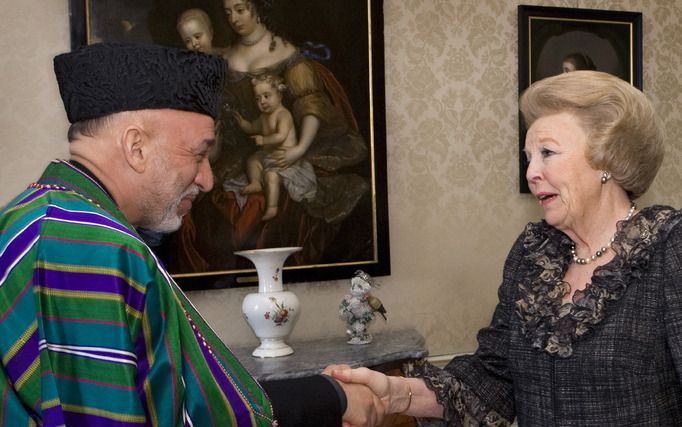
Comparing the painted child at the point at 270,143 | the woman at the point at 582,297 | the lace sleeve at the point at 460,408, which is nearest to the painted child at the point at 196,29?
the painted child at the point at 270,143

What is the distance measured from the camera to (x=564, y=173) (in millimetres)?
2227

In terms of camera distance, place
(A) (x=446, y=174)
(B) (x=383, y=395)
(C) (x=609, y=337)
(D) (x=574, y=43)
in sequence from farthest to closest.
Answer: (D) (x=574, y=43)
(A) (x=446, y=174)
(B) (x=383, y=395)
(C) (x=609, y=337)

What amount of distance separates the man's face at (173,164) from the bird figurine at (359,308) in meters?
1.76

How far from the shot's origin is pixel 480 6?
4.23 m

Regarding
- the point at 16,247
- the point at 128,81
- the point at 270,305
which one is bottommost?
the point at 270,305

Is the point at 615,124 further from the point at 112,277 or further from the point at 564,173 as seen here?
the point at 112,277

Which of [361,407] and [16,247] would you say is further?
[361,407]

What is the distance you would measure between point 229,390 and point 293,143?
7.44 ft

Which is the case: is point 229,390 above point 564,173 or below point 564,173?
below

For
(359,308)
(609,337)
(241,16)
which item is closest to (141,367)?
(609,337)

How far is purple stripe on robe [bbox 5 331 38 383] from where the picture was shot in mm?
1414

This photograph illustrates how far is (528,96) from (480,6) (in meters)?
2.06

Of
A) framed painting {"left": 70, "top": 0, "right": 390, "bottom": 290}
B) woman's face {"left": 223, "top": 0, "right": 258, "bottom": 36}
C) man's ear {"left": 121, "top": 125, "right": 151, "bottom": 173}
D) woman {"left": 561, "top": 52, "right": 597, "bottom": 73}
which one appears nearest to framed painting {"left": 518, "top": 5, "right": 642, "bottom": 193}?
woman {"left": 561, "top": 52, "right": 597, "bottom": 73}

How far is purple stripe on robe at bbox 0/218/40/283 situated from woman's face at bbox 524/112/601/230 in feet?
4.68
